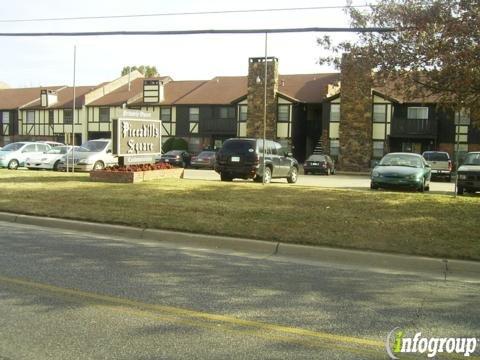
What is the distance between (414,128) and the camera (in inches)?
1757

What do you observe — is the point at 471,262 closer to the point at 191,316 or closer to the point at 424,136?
the point at 191,316

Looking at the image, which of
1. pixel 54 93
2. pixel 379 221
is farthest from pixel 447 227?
pixel 54 93

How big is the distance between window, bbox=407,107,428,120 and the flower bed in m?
30.1

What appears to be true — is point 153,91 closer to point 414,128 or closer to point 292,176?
point 414,128

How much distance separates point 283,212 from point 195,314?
18.8 feet

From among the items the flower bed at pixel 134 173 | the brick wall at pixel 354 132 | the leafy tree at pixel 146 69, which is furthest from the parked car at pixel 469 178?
the leafy tree at pixel 146 69

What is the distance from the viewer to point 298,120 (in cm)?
5019

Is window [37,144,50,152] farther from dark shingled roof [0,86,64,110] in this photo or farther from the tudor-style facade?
dark shingled roof [0,86,64,110]

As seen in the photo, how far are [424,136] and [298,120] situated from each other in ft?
37.0

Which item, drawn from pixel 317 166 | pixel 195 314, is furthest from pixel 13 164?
pixel 195 314

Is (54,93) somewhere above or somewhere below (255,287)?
above

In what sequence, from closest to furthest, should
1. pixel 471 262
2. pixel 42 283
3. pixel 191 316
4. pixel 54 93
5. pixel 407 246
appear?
pixel 191 316
pixel 42 283
pixel 471 262
pixel 407 246
pixel 54 93

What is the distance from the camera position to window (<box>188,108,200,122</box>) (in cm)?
A: 5288

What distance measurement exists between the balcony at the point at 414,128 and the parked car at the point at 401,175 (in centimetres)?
2713
